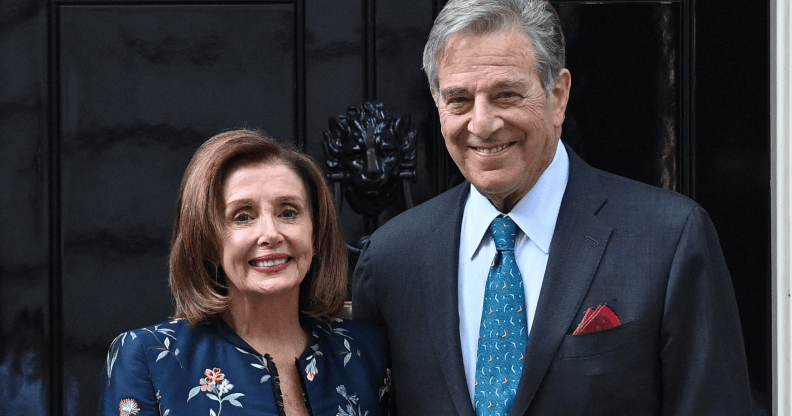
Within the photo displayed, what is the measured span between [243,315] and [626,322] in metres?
0.87

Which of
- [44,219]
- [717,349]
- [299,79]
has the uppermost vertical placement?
[299,79]

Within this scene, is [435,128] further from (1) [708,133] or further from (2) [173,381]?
(2) [173,381]

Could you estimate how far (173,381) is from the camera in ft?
6.52

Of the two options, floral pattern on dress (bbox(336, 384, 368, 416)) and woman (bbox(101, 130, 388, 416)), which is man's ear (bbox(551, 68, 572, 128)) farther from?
floral pattern on dress (bbox(336, 384, 368, 416))

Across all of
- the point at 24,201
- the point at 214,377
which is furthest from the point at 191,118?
the point at 214,377

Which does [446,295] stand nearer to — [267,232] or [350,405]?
[350,405]

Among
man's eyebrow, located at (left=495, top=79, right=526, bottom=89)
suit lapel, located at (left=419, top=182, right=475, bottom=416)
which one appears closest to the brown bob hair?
suit lapel, located at (left=419, top=182, right=475, bottom=416)

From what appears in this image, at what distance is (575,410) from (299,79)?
1.51 metres

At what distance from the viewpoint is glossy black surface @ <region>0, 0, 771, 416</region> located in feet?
9.64

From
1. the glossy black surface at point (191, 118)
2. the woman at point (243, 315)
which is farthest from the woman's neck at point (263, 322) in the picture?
the glossy black surface at point (191, 118)

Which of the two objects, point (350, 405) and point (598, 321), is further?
point (350, 405)

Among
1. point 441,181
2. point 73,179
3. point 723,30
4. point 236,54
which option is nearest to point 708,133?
point 723,30

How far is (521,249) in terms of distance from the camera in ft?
6.92
